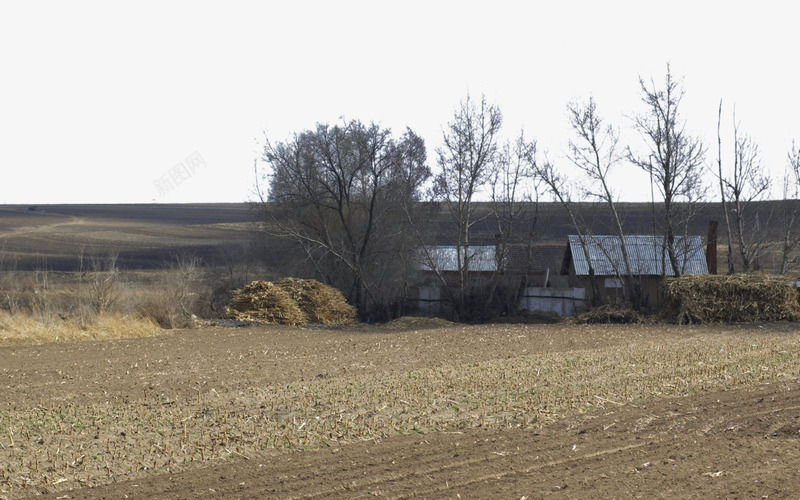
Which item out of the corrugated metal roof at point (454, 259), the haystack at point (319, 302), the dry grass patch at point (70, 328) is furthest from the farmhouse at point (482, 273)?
the dry grass patch at point (70, 328)

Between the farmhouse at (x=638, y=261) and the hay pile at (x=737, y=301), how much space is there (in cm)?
290

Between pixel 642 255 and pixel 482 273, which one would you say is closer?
pixel 642 255

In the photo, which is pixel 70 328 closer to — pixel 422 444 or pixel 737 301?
pixel 422 444

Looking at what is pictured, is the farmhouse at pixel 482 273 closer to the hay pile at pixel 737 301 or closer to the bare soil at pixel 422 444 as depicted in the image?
the hay pile at pixel 737 301

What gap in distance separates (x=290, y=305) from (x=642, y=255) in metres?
15.3

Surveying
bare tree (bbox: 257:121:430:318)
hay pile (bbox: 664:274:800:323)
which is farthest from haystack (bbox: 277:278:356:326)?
hay pile (bbox: 664:274:800:323)

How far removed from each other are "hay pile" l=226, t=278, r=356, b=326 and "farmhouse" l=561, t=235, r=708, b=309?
9.82 meters

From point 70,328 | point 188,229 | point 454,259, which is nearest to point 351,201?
point 454,259

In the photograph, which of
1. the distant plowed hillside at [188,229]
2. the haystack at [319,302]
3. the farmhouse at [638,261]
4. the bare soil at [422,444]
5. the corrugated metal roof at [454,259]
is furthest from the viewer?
the distant plowed hillside at [188,229]

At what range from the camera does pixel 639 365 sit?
14438 mm

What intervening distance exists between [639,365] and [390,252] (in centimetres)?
1989

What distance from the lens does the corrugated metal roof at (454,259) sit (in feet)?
105

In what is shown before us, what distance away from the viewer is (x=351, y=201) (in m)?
35.2

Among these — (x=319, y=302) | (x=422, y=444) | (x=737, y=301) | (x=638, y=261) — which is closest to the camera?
(x=422, y=444)
